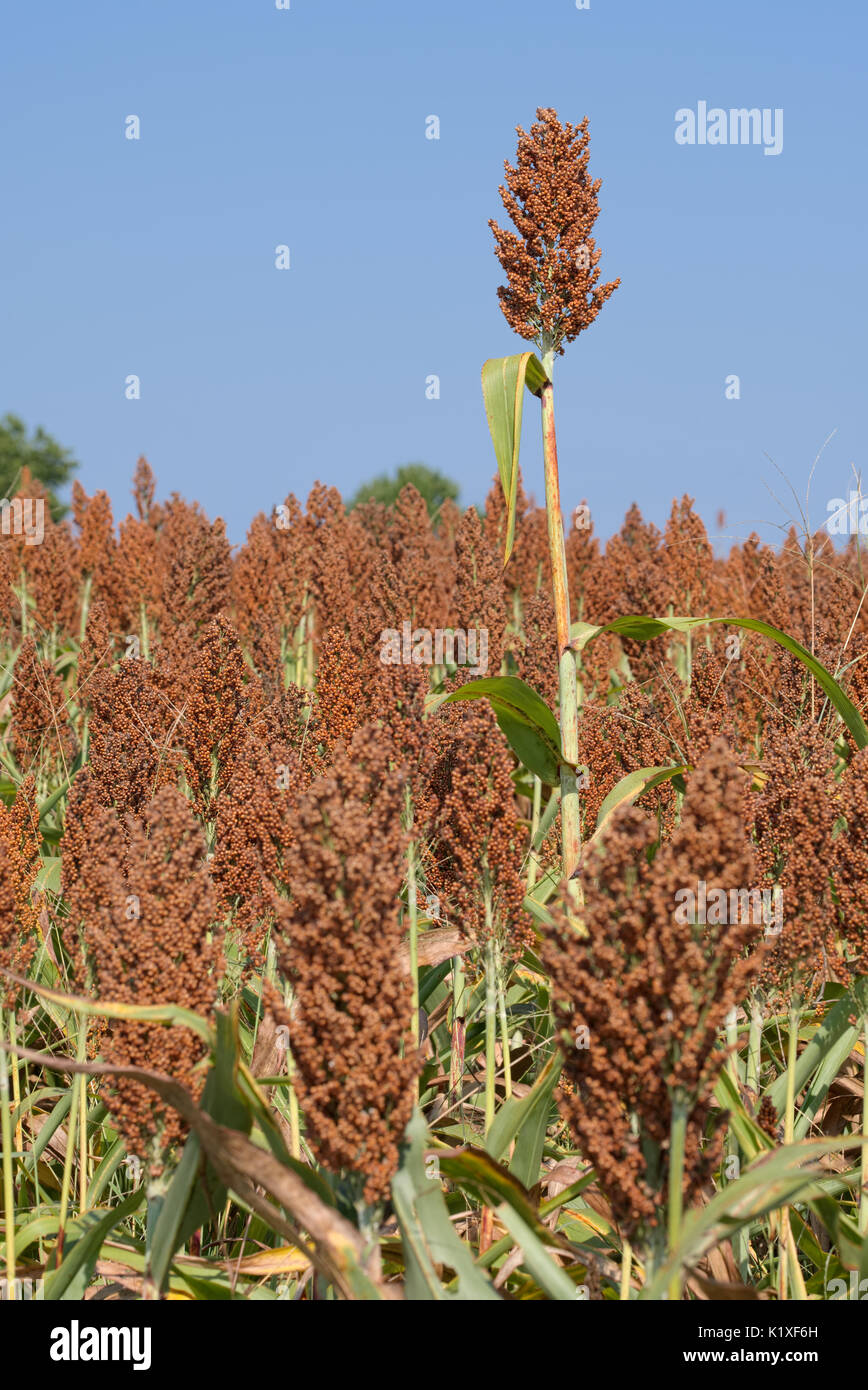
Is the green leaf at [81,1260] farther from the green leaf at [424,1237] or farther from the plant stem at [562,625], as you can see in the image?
the plant stem at [562,625]

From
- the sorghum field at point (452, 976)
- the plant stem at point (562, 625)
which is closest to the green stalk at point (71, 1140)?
the sorghum field at point (452, 976)

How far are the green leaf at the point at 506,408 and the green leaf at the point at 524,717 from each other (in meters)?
0.45

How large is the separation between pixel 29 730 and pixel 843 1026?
3882mm

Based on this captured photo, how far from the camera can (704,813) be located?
79.0 inches

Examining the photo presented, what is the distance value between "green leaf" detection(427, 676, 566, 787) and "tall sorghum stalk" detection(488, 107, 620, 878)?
9cm

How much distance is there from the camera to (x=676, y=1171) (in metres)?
1.92

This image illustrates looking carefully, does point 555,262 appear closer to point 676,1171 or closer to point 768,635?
point 768,635

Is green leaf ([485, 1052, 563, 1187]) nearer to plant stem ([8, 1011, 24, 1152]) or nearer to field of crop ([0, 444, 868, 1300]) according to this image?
field of crop ([0, 444, 868, 1300])

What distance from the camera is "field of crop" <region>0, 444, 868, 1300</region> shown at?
79.2 inches

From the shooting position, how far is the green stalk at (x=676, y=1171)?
1.92 metres
